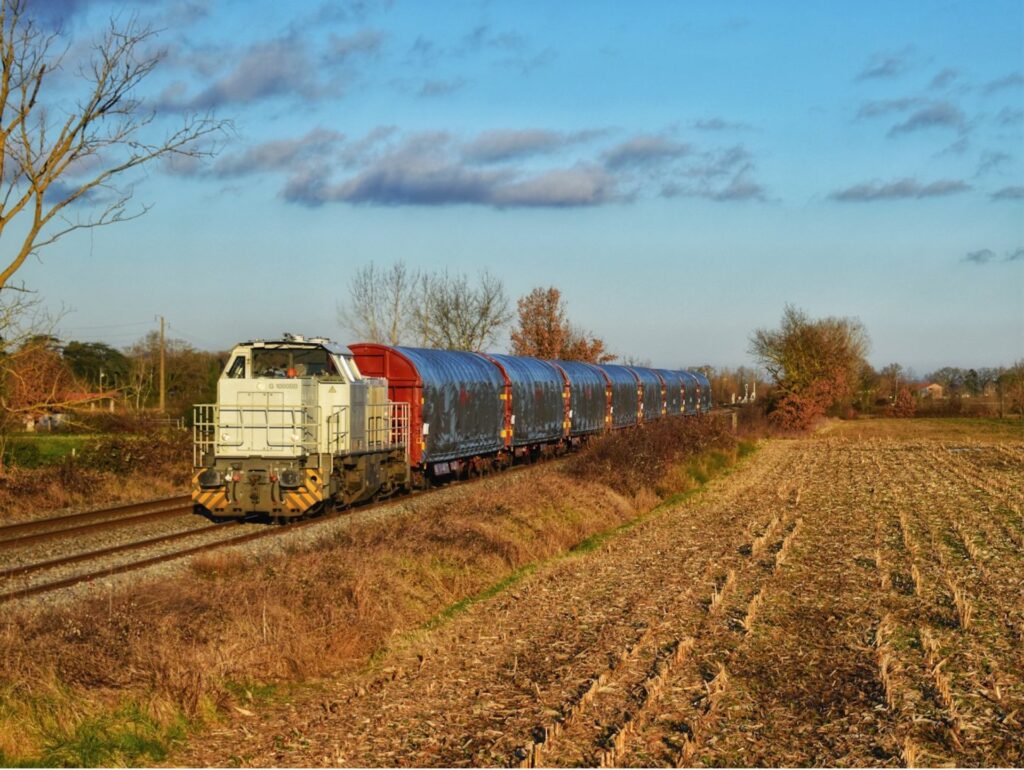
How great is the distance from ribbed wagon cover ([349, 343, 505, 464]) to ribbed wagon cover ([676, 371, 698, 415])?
1180 inches

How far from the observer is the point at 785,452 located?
4359 cm

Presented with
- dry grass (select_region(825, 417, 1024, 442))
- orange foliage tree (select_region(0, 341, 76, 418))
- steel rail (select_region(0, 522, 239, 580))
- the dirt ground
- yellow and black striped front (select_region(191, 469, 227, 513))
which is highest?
orange foliage tree (select_region(0, 341, 76, 418))

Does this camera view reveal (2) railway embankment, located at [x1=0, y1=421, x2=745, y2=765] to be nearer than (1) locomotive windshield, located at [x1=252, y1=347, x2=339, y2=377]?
Yes

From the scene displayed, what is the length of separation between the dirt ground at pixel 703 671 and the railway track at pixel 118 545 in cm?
514

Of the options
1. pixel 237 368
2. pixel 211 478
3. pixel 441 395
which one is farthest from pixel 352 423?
pixel 441 395

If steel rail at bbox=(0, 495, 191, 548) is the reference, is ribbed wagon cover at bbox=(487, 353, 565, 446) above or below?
above

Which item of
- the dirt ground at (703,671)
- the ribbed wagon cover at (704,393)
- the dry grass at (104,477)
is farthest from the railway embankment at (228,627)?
the ribbed wagon cover at (704,393)

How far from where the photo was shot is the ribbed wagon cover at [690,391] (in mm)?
56594

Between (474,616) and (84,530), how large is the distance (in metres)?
9.09

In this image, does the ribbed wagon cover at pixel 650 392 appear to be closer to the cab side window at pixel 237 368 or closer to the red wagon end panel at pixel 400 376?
the red wagon end panel at pixel 400 376

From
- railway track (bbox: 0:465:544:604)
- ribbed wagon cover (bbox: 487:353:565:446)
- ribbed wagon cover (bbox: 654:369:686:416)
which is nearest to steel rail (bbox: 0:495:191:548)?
railway track (bbox: 0:465:544:604)

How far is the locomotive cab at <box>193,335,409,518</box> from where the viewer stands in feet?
57.5

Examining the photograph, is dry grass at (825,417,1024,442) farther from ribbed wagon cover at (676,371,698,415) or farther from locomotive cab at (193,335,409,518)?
locomotive cab at (193,335,409,518)

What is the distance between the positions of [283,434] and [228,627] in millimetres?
8925
